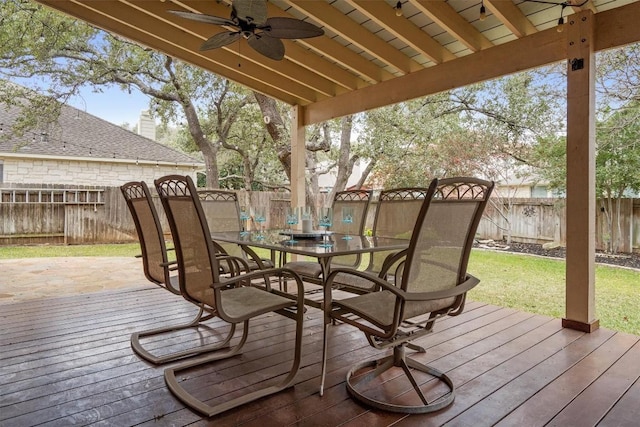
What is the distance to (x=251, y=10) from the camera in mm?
2525

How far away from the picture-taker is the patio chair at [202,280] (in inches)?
73.3

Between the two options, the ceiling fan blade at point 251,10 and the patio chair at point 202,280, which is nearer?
the patio chair at point 202,280

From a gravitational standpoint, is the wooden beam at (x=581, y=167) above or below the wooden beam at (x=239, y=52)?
below

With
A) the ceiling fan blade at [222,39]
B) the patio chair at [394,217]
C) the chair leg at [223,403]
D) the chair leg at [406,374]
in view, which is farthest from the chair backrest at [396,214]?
the ceiling fan blade at [222,39]

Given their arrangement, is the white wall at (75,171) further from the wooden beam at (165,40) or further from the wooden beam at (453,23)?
the wooden beam at (453,23)

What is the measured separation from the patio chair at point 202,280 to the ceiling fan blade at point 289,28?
139 cm

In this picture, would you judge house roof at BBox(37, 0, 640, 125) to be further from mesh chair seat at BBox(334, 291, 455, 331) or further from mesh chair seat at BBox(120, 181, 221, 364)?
mesh chair seat at BBox(334, 291, 455, 331)

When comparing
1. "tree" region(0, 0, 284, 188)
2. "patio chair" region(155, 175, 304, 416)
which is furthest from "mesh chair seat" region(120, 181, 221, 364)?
"tree" region(0, 0, 284, 188)

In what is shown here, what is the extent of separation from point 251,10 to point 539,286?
484 centimetres

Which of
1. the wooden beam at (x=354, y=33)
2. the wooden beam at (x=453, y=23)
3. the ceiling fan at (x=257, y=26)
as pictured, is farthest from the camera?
the wooden beam at (x=354, y=33)

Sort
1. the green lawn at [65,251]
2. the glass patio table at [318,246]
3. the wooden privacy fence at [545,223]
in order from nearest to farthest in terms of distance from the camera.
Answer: the glass patio table at [318,246] → the wooden privacy fence at [545,223] → the green lawn at [65,251]

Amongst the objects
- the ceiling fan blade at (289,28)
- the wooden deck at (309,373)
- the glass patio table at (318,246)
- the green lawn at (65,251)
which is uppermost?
the ceiling fan blade at (289,28)

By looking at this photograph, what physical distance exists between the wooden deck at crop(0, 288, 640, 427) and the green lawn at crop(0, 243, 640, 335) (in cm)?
98

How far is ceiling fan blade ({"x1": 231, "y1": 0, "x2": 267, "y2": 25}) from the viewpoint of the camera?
245cm
